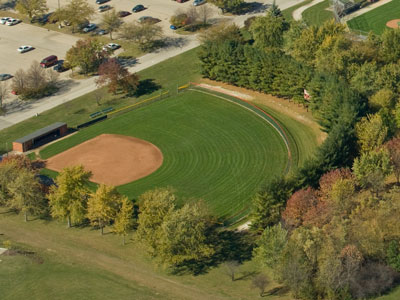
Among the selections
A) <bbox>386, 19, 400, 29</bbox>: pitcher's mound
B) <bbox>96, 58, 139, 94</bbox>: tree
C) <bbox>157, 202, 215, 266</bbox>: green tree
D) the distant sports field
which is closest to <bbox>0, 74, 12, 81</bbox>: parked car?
<bbox>96, 58, 139, 94</bbox>: tree

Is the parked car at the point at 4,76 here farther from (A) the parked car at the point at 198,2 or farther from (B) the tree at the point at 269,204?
(B) the tree at the point at 269,204

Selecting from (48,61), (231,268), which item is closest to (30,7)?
(48,61)

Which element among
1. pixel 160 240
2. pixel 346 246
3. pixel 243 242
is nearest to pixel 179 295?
pixel 160 240

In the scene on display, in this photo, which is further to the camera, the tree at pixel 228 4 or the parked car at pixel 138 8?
the parked car at pixel 138 8

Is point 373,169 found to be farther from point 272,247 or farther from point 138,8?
point 138,8

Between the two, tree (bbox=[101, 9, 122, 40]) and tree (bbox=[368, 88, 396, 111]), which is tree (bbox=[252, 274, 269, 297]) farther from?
tree (bbox=[101, 9, 122, 40])

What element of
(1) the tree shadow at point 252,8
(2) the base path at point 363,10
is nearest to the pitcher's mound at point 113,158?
(1) the tree shadow at point 252,8
